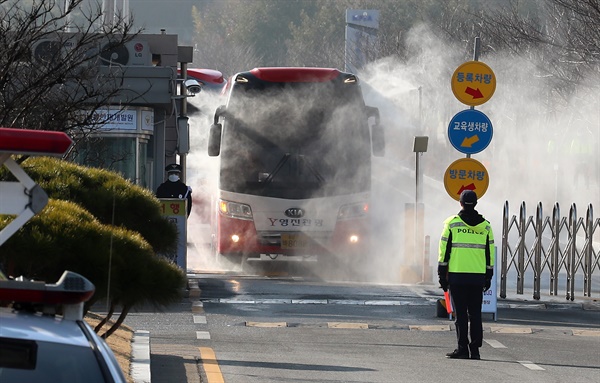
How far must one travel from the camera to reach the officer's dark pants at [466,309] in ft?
45.2

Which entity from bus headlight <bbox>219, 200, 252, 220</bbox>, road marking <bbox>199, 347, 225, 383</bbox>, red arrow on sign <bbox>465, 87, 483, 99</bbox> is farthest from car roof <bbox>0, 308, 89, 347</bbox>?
bus headlight <bbox>219, 200, 252, 220</bbox>

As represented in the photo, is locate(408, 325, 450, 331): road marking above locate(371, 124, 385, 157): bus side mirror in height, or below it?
below

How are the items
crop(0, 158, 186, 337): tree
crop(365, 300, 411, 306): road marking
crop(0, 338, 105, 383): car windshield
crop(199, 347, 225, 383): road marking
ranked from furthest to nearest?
crop(365, 300, 411, 306): road marking
crop(199, 347, 225, 383): road marking
crop(0, 158, 186, 337): tree
crop(0, 338, 105, 383): car windshield

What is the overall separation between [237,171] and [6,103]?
38.3 feet

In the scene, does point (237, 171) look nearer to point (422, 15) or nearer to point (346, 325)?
point (346, 325)

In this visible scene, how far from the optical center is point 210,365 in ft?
41.7

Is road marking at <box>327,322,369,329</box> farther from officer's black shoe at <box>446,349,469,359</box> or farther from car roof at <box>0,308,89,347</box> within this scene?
car roof at <box>0,308,89,347</box>

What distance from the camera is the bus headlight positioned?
25422 millimetres

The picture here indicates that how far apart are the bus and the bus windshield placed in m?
0.02

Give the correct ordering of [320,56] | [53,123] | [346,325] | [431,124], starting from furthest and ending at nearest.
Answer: [320,56] < [431,124] < [346,325] < [53,123]

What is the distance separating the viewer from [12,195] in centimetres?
561

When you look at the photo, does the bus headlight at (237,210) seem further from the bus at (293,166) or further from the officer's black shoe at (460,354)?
the officer's black shoe at (460,354)

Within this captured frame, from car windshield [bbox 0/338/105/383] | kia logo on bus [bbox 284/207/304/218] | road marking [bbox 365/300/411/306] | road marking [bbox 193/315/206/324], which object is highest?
kia logo on bus [bbox 284/207/304/218]

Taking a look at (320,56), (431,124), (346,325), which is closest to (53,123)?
(346,325)
